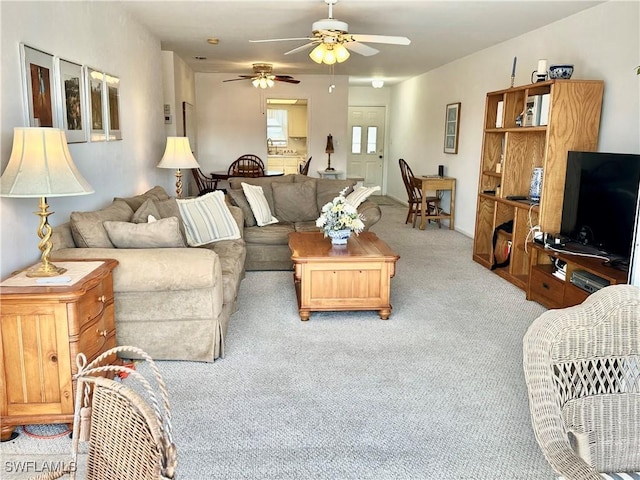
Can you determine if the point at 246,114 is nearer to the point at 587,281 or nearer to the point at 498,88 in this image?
the point at 498,88

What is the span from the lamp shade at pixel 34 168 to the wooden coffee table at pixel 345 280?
182cm

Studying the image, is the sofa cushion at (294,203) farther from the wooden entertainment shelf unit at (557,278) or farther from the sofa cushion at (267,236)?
the wooden entertainment shelf unit at (557,278)

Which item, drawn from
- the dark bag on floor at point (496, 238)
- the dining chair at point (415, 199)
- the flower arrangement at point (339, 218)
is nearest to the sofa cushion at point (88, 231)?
the flower arrangement at point (339, 218)

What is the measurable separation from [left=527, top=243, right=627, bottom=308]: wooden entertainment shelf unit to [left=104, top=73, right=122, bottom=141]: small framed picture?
12.2 feet

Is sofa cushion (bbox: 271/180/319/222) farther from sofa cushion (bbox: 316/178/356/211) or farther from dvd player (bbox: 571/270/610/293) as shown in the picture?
dvd player (bbox: 571/270/610/293)

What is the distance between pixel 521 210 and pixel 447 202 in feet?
11.7

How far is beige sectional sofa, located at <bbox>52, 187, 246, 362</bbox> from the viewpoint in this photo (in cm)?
290

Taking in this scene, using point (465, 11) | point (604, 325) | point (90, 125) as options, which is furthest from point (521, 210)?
point (90, 125)

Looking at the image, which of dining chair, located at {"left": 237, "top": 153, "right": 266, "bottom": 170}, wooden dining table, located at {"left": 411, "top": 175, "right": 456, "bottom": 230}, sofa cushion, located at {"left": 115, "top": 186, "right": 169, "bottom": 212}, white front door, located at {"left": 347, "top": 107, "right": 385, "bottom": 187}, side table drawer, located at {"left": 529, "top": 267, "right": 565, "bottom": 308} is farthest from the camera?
white front door, located at {"left": 347, "top": 107, "right": 385, "bottom": 187}

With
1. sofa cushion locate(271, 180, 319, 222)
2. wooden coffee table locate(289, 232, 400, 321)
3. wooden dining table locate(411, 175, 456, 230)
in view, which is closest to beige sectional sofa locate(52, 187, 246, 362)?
wooden coffee table locate(289, 232, 400, 321)

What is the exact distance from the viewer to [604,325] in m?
1.50

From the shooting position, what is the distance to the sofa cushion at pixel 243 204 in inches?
213

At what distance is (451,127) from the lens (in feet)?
26.1

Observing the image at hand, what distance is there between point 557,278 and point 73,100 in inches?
151
